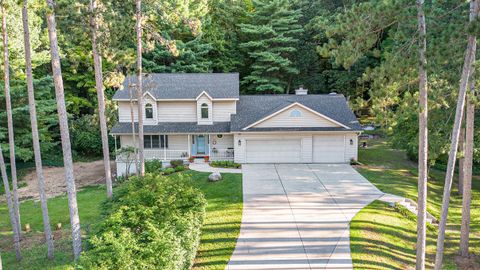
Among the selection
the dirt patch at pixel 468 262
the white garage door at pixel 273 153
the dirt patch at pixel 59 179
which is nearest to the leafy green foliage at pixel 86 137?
the dirt patch at pixel 59 179

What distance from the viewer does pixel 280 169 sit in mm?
22078

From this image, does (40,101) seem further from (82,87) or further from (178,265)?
(178,265)

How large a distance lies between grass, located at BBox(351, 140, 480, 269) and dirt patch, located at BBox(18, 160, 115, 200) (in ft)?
55.5

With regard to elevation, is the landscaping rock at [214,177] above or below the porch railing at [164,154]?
below

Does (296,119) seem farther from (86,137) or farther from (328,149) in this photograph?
(86,137)

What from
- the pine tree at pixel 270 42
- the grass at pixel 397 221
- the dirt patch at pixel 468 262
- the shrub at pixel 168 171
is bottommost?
the dirt patch at pixel 468 262

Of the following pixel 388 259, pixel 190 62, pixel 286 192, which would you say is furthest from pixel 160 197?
pixel 190 62

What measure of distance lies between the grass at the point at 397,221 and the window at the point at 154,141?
510 inches

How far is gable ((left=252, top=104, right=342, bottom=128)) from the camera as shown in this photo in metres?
23.3

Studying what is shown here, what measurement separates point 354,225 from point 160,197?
7412 millimetres

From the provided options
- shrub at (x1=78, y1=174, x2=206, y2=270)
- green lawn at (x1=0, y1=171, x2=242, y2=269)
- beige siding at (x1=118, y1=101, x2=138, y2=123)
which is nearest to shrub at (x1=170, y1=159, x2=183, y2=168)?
green lawn at (x1=0, y1=171, x2=242, y2=269)

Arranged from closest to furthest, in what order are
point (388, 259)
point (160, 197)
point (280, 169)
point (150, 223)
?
point (150, 223), point (160, 197), point (388, 259), point (280, 169)

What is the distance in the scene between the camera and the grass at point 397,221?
11.7 metres

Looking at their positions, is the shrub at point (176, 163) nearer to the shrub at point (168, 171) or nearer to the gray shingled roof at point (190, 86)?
the shrub at point (168, 171)
